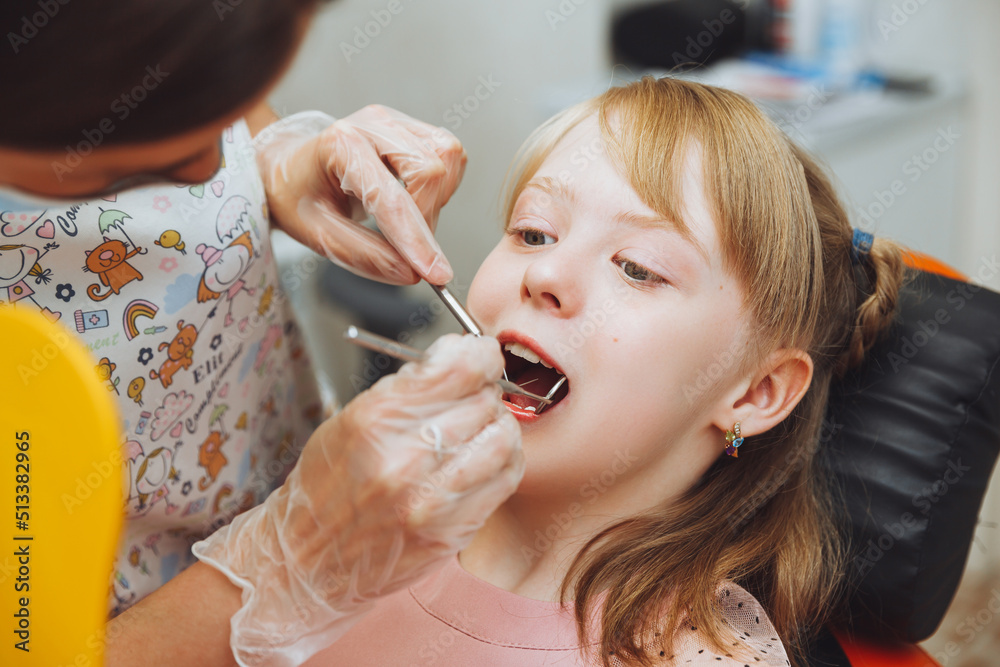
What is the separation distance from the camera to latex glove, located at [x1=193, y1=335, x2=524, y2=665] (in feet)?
2.49

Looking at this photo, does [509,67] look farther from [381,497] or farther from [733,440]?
[381,497]

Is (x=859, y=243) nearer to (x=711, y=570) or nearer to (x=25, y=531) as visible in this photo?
(x=711, y=570)

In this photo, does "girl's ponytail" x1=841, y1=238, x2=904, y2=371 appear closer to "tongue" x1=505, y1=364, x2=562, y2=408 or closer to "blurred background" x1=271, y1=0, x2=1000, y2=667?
"tongue" x1=505, y1=364, x2=562, y2=408

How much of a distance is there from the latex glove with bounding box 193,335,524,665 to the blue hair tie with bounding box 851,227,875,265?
0.71 m

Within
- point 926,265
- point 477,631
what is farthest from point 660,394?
point 926,265

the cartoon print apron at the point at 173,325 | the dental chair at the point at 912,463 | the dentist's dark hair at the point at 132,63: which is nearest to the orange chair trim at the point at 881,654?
the dental chair at the point at 912,463

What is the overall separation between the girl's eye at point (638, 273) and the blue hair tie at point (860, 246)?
400mm

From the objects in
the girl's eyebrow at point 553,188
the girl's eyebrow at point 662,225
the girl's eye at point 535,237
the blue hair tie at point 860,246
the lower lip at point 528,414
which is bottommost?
the lower lip at point 528,414

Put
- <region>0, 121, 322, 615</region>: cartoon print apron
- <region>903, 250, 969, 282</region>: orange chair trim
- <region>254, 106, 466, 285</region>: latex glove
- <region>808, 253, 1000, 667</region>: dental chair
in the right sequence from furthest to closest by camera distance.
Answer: <region>903, 250, 969, 282</region>: orange chair trim → <region>808, 253, 1000, 667</region>: dental chair → <region>254, 106, 466, 285</region>: latex glove → <region>0, 121, 322, 615</region>: cartoon print apron

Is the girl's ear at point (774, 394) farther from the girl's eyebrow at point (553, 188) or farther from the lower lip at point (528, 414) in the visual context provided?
the girl's eyebrow at point (553, 188)

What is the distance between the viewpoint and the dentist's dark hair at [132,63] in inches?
19.9

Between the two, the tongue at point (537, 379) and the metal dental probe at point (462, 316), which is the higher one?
the metal dental probe at point (462, 316)

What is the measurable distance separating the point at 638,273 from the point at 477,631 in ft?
1.79

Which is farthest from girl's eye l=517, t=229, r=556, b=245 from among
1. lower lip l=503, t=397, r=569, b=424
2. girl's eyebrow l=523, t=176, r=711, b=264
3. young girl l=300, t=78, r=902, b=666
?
lower lip l=503, t=397, r=569, b=424
